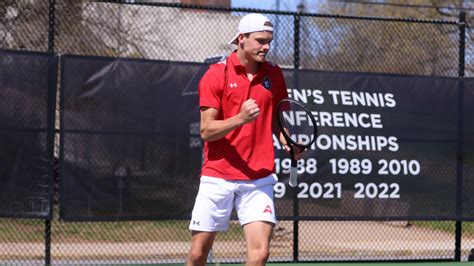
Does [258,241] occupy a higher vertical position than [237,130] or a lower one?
lower

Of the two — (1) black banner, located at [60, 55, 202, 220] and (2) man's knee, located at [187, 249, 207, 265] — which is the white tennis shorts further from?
(1) black banner, located at [60, 55, 202, 220]

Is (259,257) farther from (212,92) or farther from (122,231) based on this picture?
(122,231)

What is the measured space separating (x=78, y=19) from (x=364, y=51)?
4.81 meters

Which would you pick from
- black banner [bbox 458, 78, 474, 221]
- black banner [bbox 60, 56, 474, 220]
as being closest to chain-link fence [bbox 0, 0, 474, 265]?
black banner [bbox 458, 78, 474, 221]

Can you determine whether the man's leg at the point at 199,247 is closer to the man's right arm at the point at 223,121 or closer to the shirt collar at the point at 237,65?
the man's right arm at the point at 223,121

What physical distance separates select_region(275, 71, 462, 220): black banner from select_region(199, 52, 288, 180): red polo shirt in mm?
4042

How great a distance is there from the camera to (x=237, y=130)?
6.12 metres

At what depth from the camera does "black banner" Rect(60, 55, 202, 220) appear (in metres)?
9.56

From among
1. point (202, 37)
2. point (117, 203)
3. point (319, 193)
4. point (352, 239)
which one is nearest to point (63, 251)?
point (117, 203)

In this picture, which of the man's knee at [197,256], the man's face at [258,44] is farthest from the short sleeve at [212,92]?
the man's knee at [197,256]

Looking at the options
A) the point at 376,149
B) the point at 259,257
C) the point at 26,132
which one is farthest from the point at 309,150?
the point at 259,257

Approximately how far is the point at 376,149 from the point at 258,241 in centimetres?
484

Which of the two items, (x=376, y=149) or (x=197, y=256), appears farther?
(x=376, y=149)

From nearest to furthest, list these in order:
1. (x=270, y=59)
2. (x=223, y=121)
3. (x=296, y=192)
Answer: (x=223, y=121) → (x=296, y=192) → (x=270, y=59)
